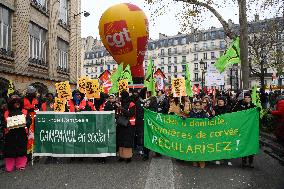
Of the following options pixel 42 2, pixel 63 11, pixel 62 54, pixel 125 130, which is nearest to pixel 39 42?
pixel 42 2

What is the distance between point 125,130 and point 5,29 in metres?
10.5

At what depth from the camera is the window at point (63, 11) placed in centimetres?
2428

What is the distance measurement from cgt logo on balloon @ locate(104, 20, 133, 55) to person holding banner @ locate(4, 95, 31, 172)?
12216 millimetres

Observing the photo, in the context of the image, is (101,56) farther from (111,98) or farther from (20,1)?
(111,98)

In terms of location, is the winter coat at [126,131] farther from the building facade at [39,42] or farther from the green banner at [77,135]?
the building facade at [39,42]

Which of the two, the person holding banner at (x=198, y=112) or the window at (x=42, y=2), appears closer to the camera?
the person holding banner at (x=198, y=112)

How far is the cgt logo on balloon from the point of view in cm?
1988

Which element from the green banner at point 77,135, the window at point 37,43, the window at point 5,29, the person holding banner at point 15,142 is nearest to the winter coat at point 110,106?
the green banner at point 77,135

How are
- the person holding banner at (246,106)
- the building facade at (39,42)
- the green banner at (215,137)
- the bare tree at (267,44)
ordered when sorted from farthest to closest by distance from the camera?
the bare tree at (267,44), the building facade at (39,42), the person holding banner at (246,106), the green banner at (215,137)

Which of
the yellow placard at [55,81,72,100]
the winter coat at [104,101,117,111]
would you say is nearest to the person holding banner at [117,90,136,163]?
the winter coat at [104,101,117,111]

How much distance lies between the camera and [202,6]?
1908 cm

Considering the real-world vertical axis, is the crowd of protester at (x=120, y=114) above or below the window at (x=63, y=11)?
below

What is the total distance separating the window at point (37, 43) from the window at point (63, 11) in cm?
306

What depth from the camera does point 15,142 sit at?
26.7ft
